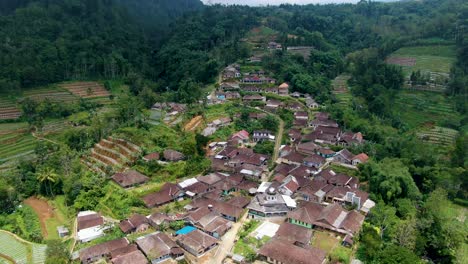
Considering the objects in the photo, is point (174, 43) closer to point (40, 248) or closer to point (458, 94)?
point (458, 94)

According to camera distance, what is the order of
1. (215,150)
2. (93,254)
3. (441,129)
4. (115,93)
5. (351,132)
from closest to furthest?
1. (93,254)
2. (215,150)
3. (351,132)
4. (441,129)
5. (115,93)

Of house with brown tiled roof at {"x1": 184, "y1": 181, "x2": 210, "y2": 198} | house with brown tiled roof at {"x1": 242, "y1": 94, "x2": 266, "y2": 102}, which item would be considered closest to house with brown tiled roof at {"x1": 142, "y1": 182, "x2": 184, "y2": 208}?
house with brown tiled roof at {"x1": 184, "y1": 181, "x2": 210, "y2": 198}

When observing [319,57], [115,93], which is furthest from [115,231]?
[319,57]

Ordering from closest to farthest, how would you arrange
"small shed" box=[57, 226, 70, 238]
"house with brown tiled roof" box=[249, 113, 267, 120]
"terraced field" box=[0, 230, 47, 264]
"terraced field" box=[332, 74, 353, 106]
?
"terraced field" box=[0, 230, 47, 264], "small shed" box=[57, 226, 70, 238], "house with brown tiled roof" box=[249, 113, 267, 120], "terraced field" box=[332, 74, 353, 106]

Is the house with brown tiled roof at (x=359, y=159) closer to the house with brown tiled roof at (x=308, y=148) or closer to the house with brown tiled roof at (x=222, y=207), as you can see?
the house with brown tiled roof at (x=308, y=148)

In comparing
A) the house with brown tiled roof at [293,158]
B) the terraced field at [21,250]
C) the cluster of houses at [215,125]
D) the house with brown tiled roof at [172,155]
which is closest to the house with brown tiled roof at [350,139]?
the house with brown tiled roof at [293,158]

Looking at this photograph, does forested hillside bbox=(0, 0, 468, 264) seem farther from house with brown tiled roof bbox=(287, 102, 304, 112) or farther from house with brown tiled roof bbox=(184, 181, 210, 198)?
house with brown tiled roof bbox=(184, 181, 210, 198)

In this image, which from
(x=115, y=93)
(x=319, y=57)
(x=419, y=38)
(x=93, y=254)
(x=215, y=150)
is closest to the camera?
(x=93, y=254)
